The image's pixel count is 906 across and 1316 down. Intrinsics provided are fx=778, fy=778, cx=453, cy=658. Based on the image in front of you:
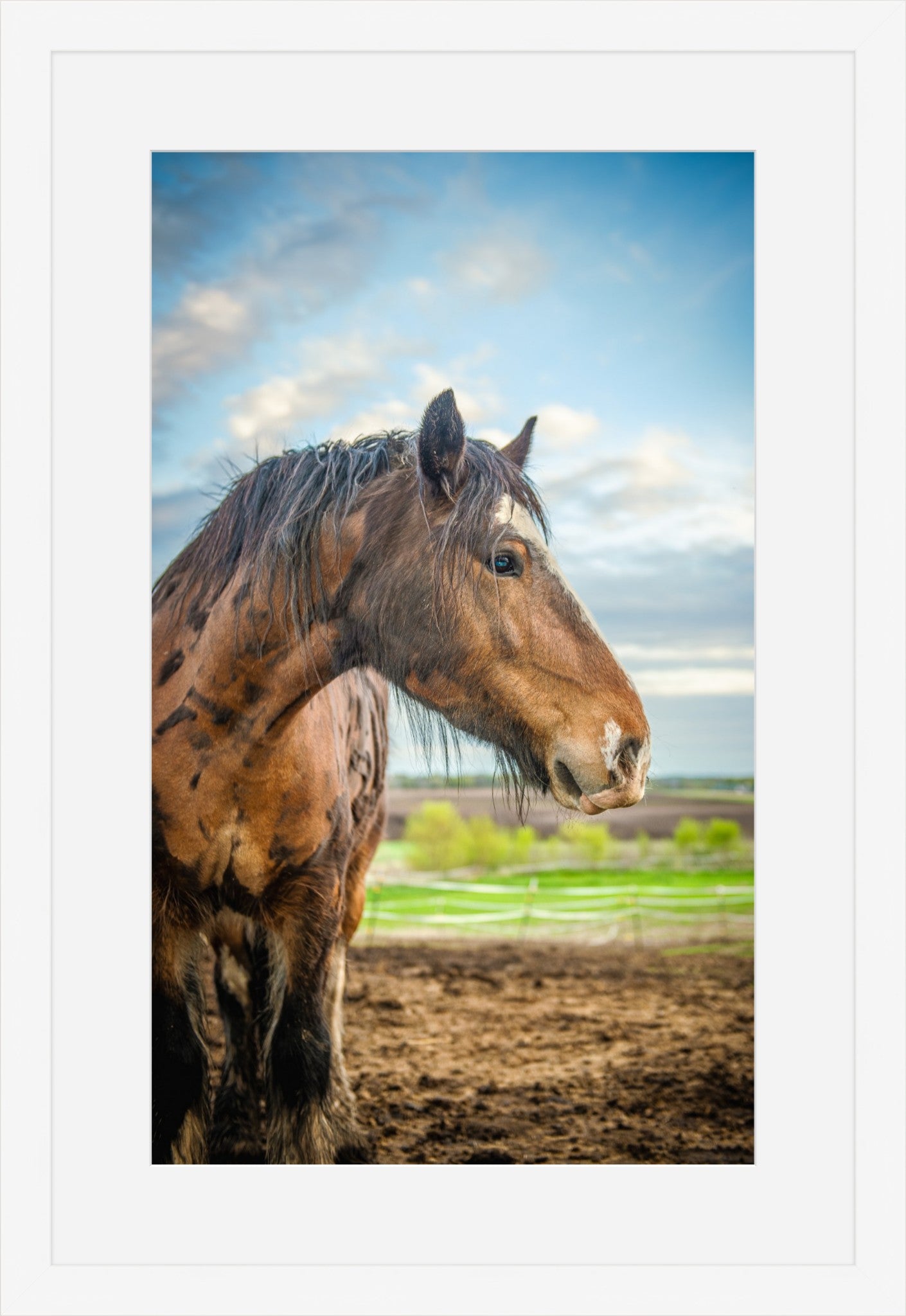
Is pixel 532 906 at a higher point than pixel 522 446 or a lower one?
lower

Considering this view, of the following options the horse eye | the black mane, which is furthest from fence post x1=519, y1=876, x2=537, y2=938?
the horse eye

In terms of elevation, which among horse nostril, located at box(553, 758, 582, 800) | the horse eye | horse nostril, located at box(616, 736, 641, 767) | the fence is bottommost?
the fence

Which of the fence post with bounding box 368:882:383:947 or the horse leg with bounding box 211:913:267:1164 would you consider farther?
the fence post with bounding box 368:882:383:947

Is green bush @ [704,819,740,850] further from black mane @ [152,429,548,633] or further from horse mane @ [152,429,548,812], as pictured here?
black mane @ [152,429,548,633]

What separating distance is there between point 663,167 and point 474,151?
52cm

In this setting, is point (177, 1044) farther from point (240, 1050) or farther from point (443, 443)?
point (443, 443)

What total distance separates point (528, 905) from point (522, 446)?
4.31 m

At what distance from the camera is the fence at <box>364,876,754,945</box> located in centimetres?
522

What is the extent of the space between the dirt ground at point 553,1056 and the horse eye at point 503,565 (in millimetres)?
1760

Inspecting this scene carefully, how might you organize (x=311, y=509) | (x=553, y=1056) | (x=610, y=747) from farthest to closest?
1. (x=553, y=1056)
2. (x=311, y=509)
3. (x=610, y=747)

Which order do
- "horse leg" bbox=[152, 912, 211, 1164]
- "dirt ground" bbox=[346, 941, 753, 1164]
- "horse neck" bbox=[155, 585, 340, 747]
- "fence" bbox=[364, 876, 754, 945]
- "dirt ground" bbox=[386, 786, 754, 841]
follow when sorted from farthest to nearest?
"fence" bbox=[364, 876, 754, 945] → "dirt ground" bbox=[386, 786, 754, 841] → "dirt ground" bbox=[346, 941, 753, 1164] → "horse leg" bbox=[152, 912, 211, 1164] → "horse neck" bbox=[155, 585, 340, 747]

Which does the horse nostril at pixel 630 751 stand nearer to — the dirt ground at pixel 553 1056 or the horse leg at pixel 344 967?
the horse leg at pixel 344 967

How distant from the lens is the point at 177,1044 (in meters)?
1.80

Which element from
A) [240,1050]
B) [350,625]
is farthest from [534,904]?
[350,625]
